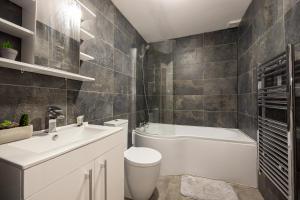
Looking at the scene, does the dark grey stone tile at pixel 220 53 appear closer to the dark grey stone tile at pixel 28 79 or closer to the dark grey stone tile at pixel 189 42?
the dark grey stone tile at pixel 189 42

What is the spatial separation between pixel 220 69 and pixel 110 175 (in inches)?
103

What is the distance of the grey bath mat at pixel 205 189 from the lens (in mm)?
1623

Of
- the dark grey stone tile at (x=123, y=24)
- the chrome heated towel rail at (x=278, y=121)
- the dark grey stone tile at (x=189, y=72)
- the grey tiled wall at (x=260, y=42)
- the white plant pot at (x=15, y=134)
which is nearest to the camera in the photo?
the white plant pot at (x=15, y=134)

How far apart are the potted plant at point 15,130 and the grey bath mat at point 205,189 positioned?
1.70 meters

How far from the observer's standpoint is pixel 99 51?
1.69m

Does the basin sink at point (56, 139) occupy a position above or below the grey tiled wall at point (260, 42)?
below

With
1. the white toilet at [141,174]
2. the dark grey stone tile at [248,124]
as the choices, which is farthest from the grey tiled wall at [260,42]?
the white toilet at [141,174]

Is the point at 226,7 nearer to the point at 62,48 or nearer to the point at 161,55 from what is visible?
the point at 161,55

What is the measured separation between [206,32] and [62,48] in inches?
104

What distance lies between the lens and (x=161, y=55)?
2768mm

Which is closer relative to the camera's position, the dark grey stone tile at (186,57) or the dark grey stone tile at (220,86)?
the dark grey stone tile at (220,86)

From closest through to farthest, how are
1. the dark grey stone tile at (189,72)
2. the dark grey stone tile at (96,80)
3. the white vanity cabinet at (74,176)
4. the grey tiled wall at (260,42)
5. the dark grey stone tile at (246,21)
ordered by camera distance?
the white vanity cabinet at (74,176) → the grey tiled wall at (260,42) → the dark grey stone tile at (96,80) → the dark grey stone tile at (246,21) → the dark grey stone tile at (189,72)

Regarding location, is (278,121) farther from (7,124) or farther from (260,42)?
(7,124)

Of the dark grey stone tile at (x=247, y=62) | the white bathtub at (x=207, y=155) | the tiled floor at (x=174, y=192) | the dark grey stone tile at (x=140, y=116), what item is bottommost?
the tiled floor at (x=174, y=192)
